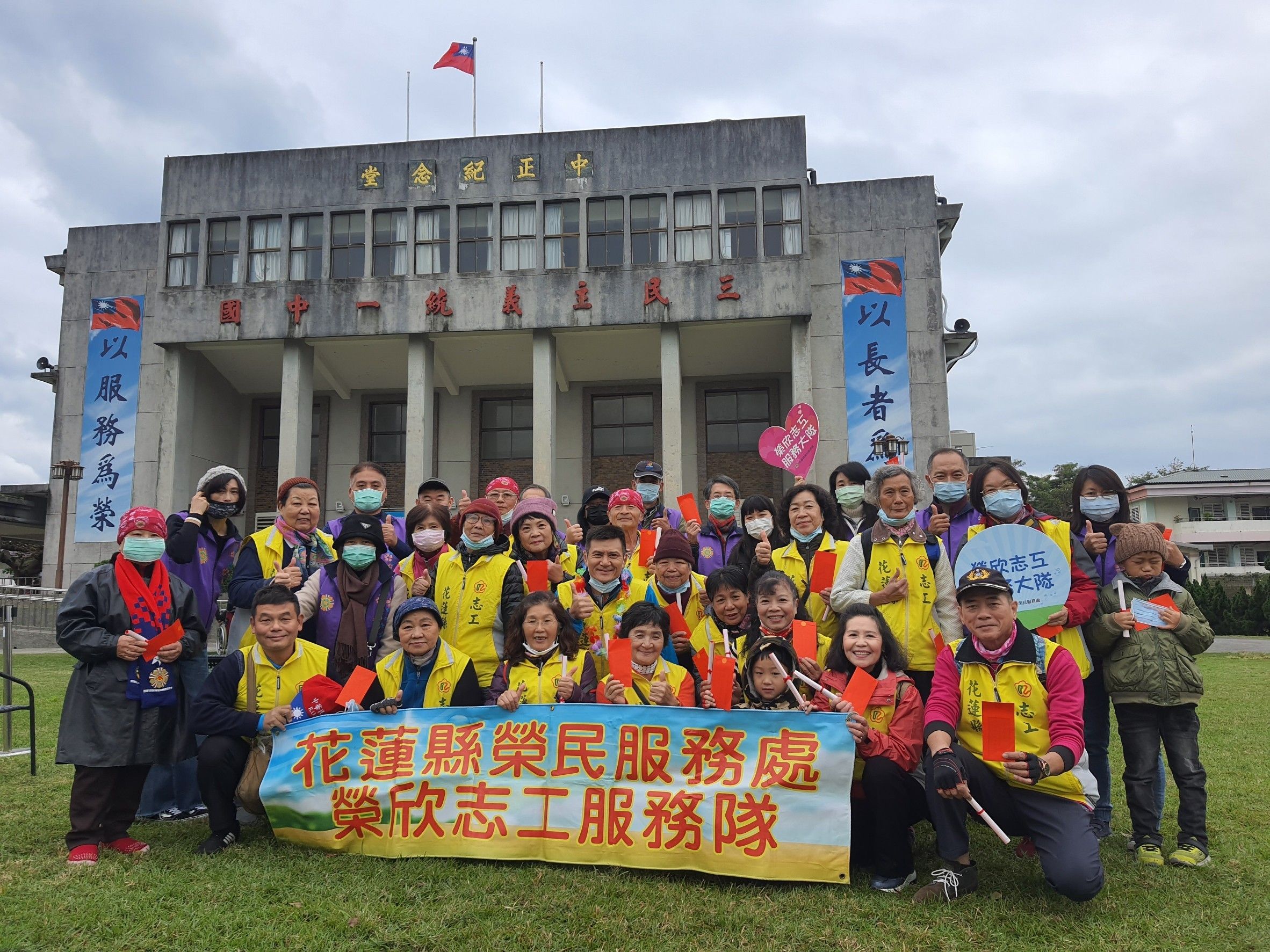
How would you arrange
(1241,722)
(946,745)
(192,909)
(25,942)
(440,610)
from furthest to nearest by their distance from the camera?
(1241,722), (440,610), (946,745), (192,909), (25,942)

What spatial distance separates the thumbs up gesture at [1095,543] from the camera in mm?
4863

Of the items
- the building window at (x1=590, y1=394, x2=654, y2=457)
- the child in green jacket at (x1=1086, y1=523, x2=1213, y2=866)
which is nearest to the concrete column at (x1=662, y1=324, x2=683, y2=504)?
the building window at (x1=590, y1=394, x2=654, y2=457)

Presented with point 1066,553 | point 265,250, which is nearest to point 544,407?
point 265,250

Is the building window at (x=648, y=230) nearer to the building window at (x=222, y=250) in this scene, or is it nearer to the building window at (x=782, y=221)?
the building window at (x=782, y=221)

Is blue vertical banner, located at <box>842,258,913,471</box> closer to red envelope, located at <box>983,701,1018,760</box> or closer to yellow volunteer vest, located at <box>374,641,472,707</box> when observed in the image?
yellow volunteer vest, located at <box>374,641,472,707</box>

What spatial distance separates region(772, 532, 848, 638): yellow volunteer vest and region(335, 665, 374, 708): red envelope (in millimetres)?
2410

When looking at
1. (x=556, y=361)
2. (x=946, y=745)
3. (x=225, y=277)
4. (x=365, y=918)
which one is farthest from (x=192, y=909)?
(x=225, y=277)

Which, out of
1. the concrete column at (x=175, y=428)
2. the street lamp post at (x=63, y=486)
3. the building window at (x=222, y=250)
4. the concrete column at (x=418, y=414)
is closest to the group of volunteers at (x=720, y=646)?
the concrete column at (x=418, y=414)

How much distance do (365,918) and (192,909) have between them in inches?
32.1

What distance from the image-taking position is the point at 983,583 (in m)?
3.95

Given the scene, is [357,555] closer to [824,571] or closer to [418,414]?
[824,571]

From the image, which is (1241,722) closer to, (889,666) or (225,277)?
(889,666)

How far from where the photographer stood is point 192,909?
11.8ft

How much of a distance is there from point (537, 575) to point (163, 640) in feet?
7.00
